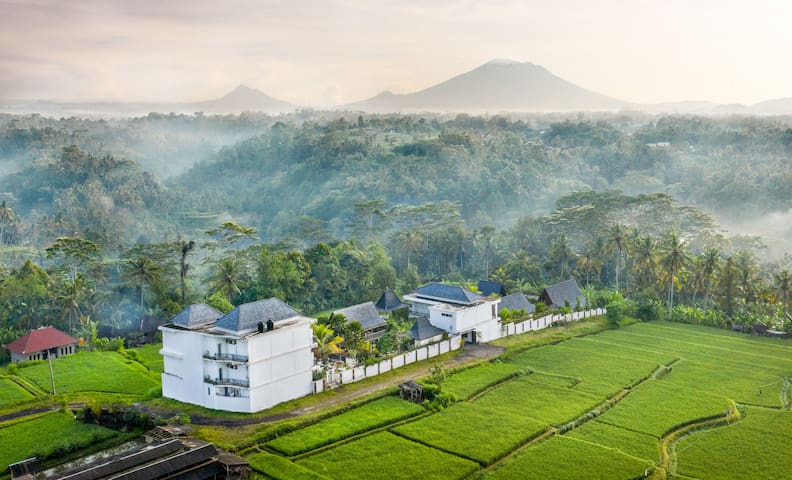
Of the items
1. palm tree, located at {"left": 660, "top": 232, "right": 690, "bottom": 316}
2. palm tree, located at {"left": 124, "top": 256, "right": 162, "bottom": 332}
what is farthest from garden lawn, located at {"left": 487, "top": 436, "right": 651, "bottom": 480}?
palm tree, located at {"left": 124, "top": 256, "right": 162, "bottom": 332}

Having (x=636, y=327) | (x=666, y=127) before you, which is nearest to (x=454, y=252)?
(x=636, y=327)

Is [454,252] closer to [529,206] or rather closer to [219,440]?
[529,206]

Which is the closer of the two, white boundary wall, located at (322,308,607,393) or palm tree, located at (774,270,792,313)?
white boundary wall, located at (322,308,607,393)

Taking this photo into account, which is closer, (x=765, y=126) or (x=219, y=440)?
(x=219, y=440)

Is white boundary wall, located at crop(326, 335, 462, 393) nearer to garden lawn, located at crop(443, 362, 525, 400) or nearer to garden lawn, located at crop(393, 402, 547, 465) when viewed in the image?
garden lawn, located at crop(443, 362, 525, 400)

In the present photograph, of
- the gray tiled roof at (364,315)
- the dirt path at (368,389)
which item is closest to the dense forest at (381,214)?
the gray tiled roof at (364,315)

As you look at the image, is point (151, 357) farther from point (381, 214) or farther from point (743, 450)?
point (381, 214)

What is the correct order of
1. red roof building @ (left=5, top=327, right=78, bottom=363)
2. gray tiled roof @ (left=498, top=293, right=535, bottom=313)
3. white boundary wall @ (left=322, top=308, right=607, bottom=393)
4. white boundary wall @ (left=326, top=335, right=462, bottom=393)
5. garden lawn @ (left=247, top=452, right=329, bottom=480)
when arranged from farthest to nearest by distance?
gray tiled roof @ (left=498, top=293, right=535, bottom=313)
red roof building @ (left=5, top=327, right=78, bottom=363)
white boundary wall @ (left=322, top=308, right=607, bottom=393)
white boundary wall @ (left=326, top=335, right=462, bottom=393)
garden lawn @ (left=247, top=452, right=329, bottom=480)
